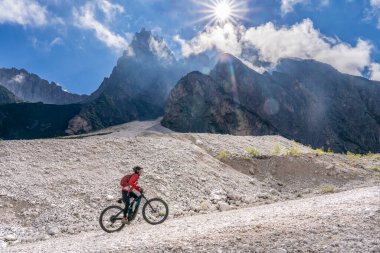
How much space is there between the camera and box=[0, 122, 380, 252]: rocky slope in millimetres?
13908

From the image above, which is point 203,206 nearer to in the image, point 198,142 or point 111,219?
point 111,219

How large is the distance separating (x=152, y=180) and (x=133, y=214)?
586cm

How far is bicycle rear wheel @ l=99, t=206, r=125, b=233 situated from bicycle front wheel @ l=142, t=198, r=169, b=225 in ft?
3.52

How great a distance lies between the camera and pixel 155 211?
14.1 meters

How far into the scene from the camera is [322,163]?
978 inches

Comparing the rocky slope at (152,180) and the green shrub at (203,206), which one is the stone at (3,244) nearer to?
the rocky slope at (152,180)

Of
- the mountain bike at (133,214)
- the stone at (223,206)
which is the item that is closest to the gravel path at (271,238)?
the mountain bike at (133,214)

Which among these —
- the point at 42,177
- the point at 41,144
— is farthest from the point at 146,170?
the point at 41,144

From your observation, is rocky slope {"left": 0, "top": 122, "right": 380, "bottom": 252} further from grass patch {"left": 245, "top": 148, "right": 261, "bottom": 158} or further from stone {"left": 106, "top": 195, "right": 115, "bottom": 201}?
grass patch {"left": 245, "top": 148, "right": 261, "bottom": 158}

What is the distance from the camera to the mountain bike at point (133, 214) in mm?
13367

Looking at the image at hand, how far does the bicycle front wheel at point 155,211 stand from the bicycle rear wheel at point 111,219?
107 cm

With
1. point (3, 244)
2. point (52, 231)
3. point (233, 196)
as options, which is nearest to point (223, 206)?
point (233, 196)

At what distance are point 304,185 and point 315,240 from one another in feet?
47.8

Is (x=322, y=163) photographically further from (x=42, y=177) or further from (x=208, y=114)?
(x=208, y=114)
